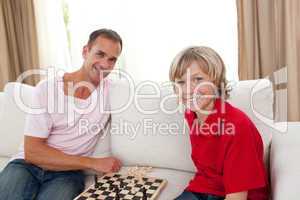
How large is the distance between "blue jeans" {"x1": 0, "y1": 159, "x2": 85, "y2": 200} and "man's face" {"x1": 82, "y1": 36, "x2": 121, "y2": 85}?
0.54 m

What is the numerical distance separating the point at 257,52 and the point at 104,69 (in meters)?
1.20

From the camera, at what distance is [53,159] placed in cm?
177

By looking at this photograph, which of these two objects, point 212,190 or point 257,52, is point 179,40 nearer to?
point 257,52

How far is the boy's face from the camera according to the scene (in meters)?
1.38

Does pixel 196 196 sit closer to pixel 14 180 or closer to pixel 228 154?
pixel 228 154

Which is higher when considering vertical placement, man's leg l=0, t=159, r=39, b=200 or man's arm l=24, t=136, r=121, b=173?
man's arm l=24, t=136, r=121, b=173

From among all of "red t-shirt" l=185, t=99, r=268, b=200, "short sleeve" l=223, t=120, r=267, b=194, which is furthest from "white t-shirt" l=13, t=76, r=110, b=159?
"short sleeve" l=223, t=120, r=267, b=194

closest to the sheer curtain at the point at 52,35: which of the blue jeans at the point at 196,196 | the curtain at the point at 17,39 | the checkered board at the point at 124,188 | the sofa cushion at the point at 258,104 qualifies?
the curtain at the point at 17,39

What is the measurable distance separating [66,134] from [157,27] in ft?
4.29

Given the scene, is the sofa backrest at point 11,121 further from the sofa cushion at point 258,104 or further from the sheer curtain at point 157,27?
the sofa cushion at point 258,104

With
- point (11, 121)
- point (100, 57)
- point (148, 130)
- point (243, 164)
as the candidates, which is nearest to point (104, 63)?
point (100, 57)

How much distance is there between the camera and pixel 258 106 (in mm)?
1670

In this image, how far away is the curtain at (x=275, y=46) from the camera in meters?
2.35

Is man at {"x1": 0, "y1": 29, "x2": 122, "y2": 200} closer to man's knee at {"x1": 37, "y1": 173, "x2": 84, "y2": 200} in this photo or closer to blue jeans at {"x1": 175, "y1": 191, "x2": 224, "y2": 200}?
man's knee at {"x1": 37, "y1": 173, "x2": 84, "y2": 200}
